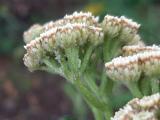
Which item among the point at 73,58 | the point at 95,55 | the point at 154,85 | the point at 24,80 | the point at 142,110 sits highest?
the point at 24,80

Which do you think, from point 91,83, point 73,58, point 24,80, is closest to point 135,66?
point 73,58

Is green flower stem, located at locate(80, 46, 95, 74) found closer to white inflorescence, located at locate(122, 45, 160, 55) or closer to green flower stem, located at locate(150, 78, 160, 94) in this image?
white inflorescence, located at locate(122, 45, 160, 55)

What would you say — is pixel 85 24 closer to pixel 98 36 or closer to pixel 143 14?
pixel 98 36

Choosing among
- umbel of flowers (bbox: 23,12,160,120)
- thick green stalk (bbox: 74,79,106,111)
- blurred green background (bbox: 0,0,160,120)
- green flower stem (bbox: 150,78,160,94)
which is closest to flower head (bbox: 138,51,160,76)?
umbel of flowers (bbox: 23,12,160,120)

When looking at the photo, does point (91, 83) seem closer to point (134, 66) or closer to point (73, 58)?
point (73, 58)

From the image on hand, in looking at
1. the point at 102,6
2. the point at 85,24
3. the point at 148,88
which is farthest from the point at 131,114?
the point at 102,6
